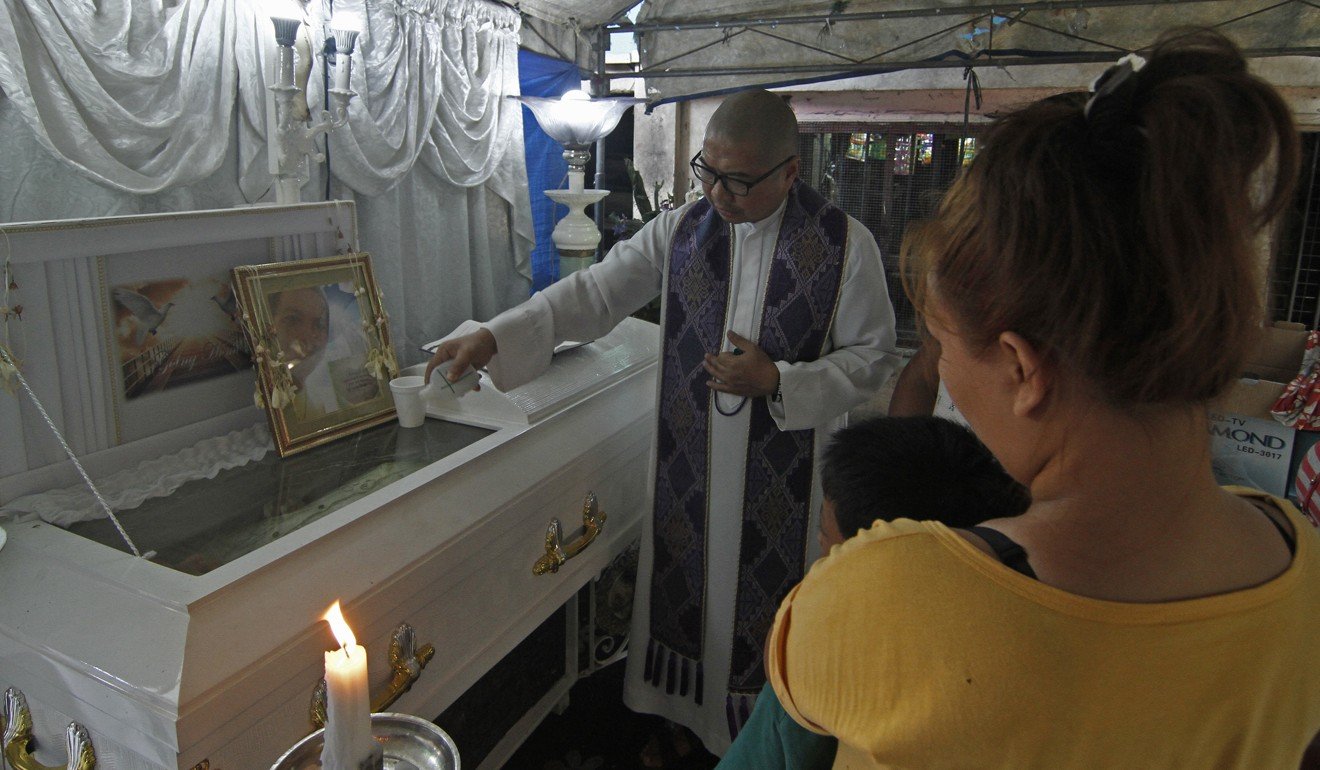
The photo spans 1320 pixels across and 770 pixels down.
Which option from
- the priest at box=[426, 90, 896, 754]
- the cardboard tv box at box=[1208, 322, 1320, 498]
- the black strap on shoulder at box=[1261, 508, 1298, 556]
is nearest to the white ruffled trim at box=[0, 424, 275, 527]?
the priest at box=[426, 90, 896, 754]

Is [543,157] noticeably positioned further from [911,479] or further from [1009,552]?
[1009,552]

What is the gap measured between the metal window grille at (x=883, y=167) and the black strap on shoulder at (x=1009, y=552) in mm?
5311

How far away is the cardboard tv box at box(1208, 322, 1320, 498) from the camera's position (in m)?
3.31

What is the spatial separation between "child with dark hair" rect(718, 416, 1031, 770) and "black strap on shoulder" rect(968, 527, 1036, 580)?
42 cm

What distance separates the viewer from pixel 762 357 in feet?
6.90

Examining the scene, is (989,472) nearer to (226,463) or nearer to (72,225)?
(226,463)

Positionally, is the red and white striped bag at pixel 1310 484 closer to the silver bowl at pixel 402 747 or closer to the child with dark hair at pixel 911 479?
the child with dark hair at pixel 911 479

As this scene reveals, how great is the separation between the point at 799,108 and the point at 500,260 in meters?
3.16

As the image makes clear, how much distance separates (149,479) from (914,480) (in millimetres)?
1438

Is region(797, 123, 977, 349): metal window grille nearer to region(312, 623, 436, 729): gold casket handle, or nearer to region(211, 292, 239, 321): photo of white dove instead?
region(211, 292, 239, 321): photo of white dove

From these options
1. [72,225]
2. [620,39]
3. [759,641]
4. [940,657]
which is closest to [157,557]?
[72,225]

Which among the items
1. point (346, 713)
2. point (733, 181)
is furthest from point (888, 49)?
point (346, 713)

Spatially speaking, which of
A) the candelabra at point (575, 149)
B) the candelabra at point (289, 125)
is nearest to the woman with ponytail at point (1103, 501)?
the candelabra at point (289, 125)

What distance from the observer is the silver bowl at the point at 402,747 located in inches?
32.6
